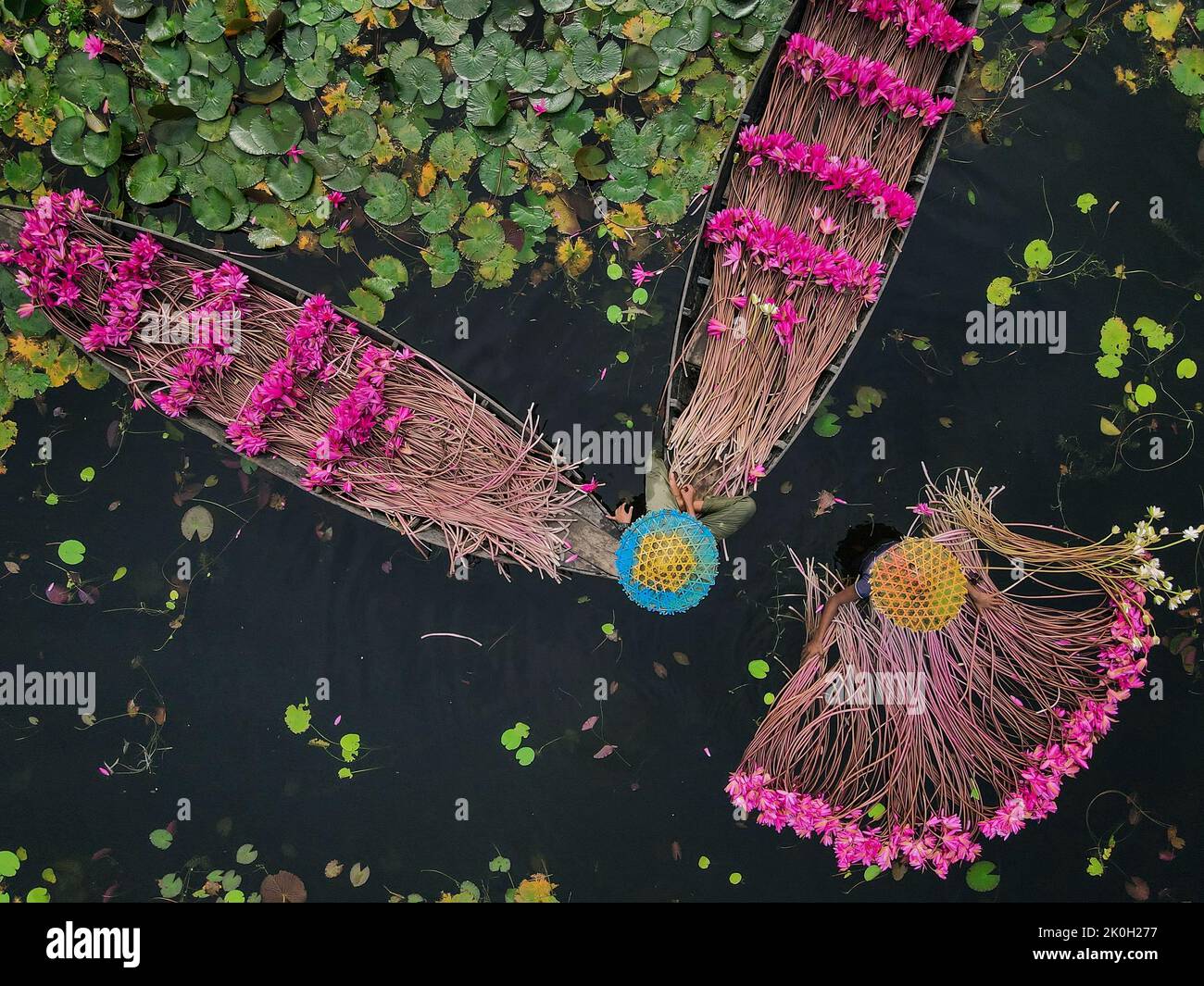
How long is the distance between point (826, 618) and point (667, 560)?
2.18ft

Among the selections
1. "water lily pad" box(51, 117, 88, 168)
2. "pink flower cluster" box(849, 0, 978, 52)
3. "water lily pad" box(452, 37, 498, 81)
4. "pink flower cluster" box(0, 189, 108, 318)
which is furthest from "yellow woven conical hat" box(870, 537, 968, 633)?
"water lily pad" box(51, 117, 88, 168)

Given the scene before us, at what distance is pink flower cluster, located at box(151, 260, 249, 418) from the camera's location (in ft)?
7.06

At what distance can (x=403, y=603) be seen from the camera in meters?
2.38

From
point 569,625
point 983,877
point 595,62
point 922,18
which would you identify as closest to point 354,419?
point 569,625

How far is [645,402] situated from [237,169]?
4.77 ft

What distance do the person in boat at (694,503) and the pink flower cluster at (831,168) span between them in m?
0.90

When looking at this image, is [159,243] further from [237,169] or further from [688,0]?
[688,0]

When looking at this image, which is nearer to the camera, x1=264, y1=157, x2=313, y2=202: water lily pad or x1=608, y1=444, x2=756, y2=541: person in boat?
x1=608, y1=444, x2=756, y2=541: person in boat

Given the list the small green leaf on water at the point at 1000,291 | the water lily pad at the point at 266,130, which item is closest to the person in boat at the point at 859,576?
the small green leaf on water at the point at 1000,291

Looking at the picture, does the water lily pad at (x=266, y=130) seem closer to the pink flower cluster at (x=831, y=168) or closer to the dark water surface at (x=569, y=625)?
the dark water surface at (x=569, y=625)

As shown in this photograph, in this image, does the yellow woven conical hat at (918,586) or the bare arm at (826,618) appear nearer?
the yellow woven conical hat at (918,586)

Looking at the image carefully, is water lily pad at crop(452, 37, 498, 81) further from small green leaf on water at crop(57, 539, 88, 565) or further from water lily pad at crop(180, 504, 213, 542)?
small green leaf on water at crop(57, 539, 88, 565)

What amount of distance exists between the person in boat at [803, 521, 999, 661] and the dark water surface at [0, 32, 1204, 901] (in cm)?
7

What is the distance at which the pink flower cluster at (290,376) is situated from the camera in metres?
2.13
